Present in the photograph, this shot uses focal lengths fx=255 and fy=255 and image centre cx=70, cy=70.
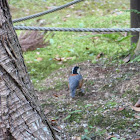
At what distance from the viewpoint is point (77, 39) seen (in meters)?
7.23

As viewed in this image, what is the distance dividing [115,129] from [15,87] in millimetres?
1387

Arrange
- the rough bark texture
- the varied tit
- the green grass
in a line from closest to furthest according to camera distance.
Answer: the varied tit, the rough bark texture, the green grass

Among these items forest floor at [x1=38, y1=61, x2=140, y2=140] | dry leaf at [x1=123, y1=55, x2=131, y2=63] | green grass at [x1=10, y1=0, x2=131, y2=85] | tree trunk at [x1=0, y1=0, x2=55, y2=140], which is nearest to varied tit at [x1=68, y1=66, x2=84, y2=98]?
forest floor at [x1=38, y1=61, x2=140, y2=140]

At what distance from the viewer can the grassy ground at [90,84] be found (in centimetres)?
293

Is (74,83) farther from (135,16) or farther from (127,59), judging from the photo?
(135,16)

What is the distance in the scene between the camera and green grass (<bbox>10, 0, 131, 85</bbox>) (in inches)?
218

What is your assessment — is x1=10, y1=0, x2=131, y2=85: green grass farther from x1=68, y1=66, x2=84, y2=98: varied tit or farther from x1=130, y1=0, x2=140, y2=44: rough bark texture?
x1=68, y1=66, x2=84, y2=98: varied tit

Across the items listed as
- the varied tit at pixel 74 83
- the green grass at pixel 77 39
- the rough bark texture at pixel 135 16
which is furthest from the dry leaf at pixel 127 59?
the varied tit at pixel 74 83

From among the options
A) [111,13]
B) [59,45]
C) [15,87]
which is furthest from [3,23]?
[111,13]

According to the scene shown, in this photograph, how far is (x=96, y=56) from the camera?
574 centimetres

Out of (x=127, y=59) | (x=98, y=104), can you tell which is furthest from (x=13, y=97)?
(x=127, y=59)

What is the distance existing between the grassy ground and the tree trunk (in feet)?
3.16

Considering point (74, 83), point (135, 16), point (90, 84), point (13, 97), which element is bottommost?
point (90, 84)

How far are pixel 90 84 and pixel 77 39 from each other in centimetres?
308
